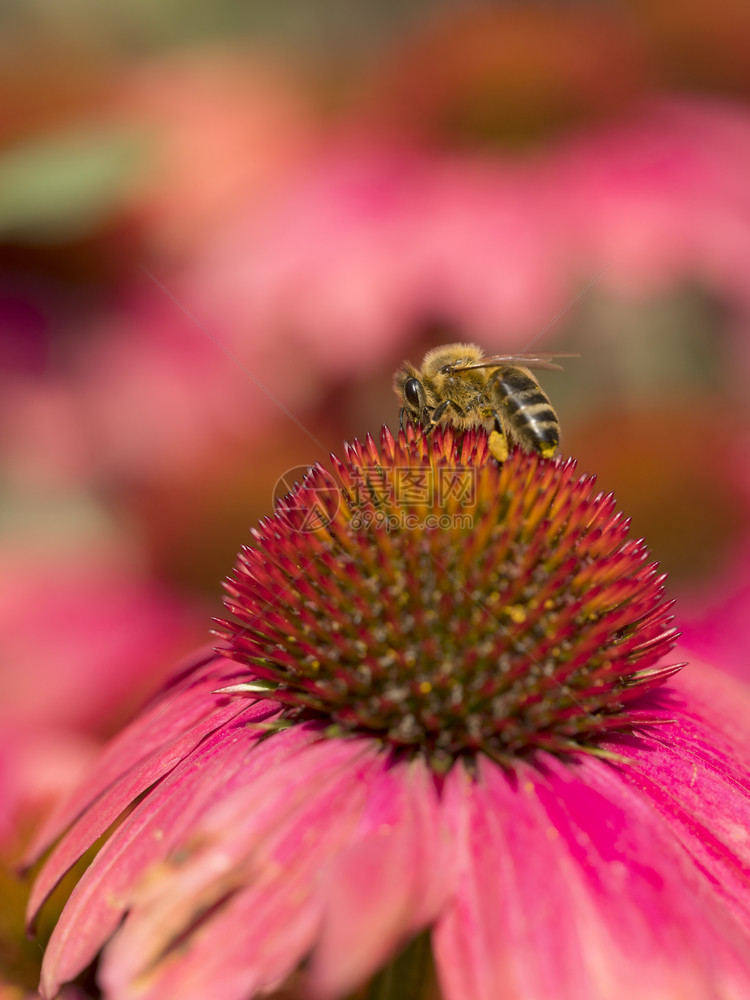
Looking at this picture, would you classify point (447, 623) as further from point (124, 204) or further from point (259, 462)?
point (124, 204)

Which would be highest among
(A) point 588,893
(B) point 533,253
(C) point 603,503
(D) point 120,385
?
(D) point 120,385

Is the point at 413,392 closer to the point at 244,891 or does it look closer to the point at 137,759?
the point at 137,759

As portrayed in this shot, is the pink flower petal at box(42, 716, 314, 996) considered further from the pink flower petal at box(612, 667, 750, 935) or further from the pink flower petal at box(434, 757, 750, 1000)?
the pink flower petal at box(612, 667, 750, 935)

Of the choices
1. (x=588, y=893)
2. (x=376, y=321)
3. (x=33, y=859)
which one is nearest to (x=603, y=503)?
(x=588, y=893)

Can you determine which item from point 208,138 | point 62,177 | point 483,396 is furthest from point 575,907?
point 208,138

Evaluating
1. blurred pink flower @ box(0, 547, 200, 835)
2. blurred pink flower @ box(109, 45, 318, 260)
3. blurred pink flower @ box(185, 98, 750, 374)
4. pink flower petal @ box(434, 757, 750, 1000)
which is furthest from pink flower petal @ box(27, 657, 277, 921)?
blurred pink flower @ box(109, 45, 318, 260)

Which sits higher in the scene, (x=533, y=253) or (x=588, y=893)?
(x=533, y=253)
